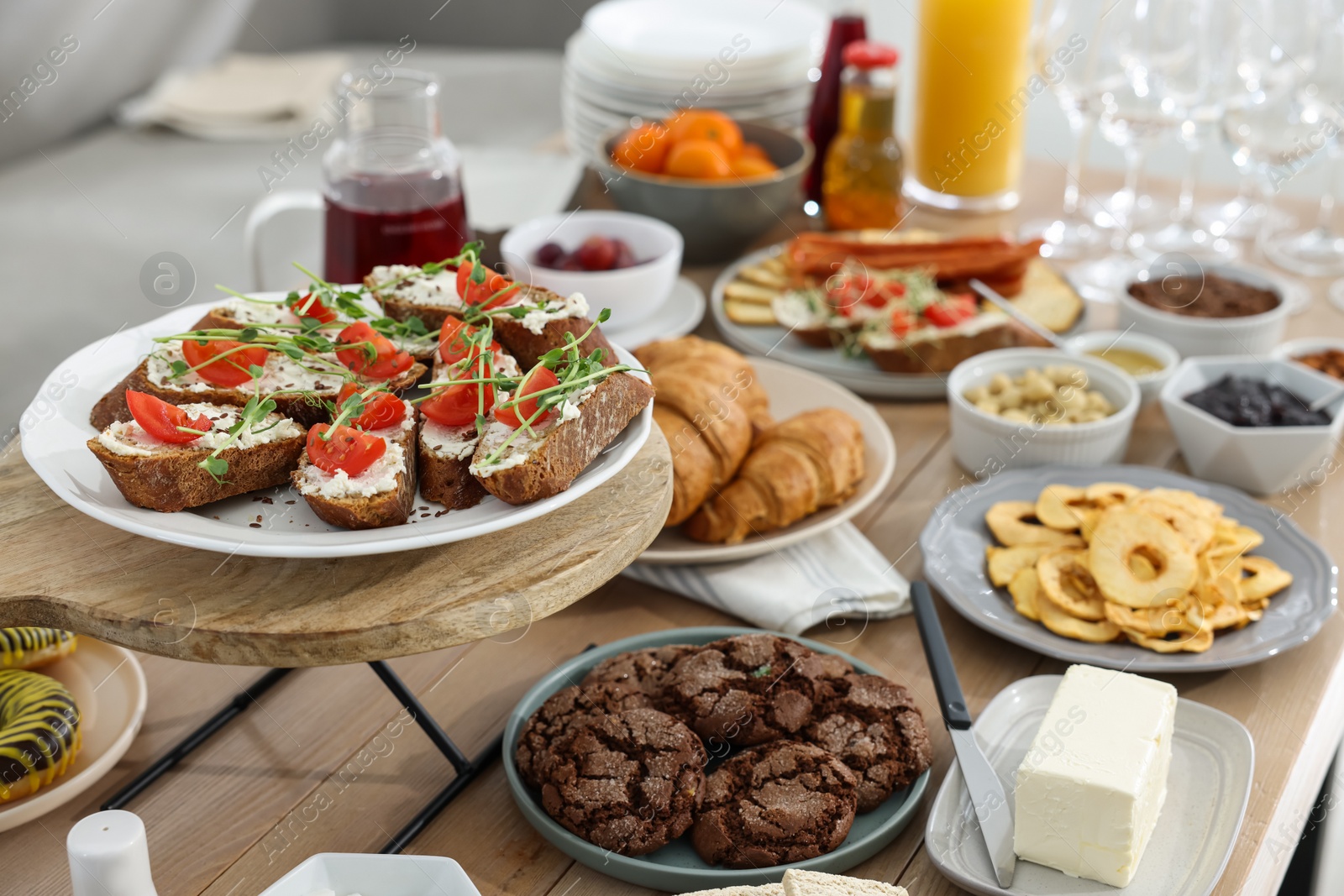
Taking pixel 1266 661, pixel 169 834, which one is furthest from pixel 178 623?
pixel 1266 661

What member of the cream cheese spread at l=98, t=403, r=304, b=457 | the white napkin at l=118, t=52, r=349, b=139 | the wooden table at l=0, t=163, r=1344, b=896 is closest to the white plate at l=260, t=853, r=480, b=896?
the wooden table at l=0, t=163, r=1344, b=896

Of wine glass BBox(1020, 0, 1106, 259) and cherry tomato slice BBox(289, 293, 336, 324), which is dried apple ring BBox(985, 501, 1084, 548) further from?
wine glass BBox(1020, 0, 1106, 259)

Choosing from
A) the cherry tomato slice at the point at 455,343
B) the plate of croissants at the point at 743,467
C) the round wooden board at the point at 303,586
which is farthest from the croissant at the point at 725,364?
the round wooden board at the point at 303,586

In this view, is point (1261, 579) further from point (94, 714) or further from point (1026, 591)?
point (94, 714)

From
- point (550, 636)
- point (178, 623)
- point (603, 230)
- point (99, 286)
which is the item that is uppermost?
point (178, 623)

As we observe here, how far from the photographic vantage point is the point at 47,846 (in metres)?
1.01

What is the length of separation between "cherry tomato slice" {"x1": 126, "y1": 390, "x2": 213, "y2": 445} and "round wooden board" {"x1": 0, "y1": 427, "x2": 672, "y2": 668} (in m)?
0.09

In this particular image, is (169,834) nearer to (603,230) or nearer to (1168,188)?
(603,230)

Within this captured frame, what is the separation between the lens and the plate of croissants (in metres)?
1.32

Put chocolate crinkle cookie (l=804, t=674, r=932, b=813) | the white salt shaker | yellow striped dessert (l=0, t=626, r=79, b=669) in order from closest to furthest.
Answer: the white salt shaker → chocolate crinkle cookie (l=804, t=674, r=932, b=813) → yellow striped dessert (l=0, t=626, r=79, b=669)

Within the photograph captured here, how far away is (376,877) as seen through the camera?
0.88 metres

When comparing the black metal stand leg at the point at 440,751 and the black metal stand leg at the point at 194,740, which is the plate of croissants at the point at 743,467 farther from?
the black metal stand leg at the point at 194,740

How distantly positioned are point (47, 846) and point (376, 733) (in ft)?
0.95

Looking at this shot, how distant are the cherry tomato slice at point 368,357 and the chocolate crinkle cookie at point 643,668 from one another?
338 mm
